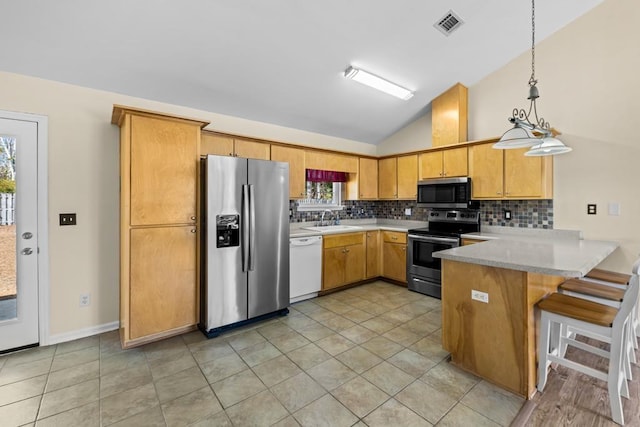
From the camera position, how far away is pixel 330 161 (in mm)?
4473

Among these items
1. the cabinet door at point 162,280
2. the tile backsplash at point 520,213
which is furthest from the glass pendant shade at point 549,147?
the cabinet door at point 162,280

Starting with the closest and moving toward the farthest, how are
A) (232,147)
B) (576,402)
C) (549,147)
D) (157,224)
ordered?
(576,402) → (549,147) → (157,224) → (232,147)

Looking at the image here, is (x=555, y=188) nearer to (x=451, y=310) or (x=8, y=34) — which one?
(x=451, y=310)

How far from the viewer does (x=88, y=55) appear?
248 centimetres

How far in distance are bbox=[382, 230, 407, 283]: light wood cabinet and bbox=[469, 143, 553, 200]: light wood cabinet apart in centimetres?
123

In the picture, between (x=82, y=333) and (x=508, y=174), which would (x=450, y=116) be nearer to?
(x=508, y=174)

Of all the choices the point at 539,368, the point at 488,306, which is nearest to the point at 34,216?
the point at 488,306

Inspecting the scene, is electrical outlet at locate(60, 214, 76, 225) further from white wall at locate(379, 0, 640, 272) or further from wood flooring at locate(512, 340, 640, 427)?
white wall at locate(379, 0, 640, 272)

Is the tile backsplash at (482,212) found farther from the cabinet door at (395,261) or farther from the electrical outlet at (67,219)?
the electrical outlet at (67,219)

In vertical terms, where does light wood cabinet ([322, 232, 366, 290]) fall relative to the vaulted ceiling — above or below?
below

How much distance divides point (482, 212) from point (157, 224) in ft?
13.5

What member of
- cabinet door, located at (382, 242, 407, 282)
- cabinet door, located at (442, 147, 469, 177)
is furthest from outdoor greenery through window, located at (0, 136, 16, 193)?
cabinet door, located at (442, 147, 469, 177)

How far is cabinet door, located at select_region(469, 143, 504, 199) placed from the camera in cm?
362

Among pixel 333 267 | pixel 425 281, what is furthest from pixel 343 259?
pixel 425 281
